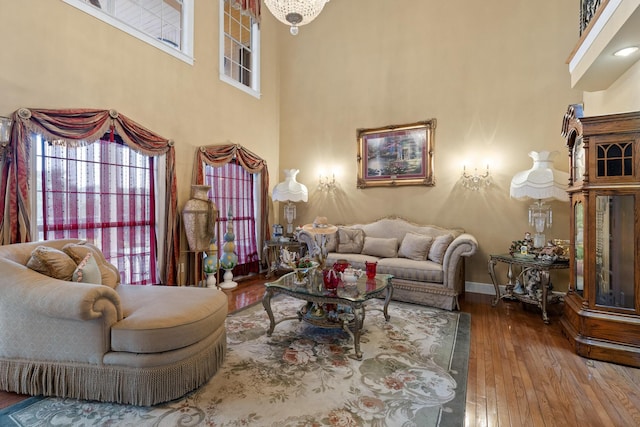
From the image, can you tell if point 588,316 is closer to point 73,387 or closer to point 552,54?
point 552,54

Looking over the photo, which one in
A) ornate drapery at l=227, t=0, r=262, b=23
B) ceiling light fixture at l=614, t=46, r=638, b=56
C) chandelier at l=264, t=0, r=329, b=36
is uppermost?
ornate drapery at l=227, t=0, r=262, b=23

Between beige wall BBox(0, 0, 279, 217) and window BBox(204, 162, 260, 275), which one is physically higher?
beige wall BBox(0, 0, 279, 217)

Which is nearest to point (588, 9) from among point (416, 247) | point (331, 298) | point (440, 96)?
point (440, 96)

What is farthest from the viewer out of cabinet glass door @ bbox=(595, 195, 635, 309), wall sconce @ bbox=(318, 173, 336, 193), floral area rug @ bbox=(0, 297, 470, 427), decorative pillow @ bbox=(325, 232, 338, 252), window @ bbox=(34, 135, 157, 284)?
wall sconce @ bbox=(318, 173, 336, 193)

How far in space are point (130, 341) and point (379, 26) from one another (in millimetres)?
5558

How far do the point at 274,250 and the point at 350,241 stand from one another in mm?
1591

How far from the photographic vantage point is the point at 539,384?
7.22 ft

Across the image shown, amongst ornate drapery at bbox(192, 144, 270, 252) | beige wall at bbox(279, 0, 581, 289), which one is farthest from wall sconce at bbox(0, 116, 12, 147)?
beige wall at bbox(279, 0, 581, 289)

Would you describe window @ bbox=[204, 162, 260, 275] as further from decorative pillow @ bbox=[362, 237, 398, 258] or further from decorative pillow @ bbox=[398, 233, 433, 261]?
decorative pillow @ bbox=[398, 233, 433, 261]

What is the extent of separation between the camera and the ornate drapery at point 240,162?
14.6 feet

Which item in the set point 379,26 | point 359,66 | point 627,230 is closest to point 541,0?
point 379,26

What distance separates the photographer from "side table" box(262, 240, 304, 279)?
513 centimetres

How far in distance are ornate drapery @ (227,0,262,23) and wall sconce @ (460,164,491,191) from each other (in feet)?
14.2

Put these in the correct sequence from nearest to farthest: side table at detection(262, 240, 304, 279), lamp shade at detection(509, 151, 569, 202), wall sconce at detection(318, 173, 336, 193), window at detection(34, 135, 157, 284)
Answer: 1. window at detection(34, 135, 157, 284)
2. lamp shade at detection(509, 151, 569, 202)
3. side table at detection(262, 240, 304, 279)
4. wall sconce at detection(318, 173, 336, 193)
